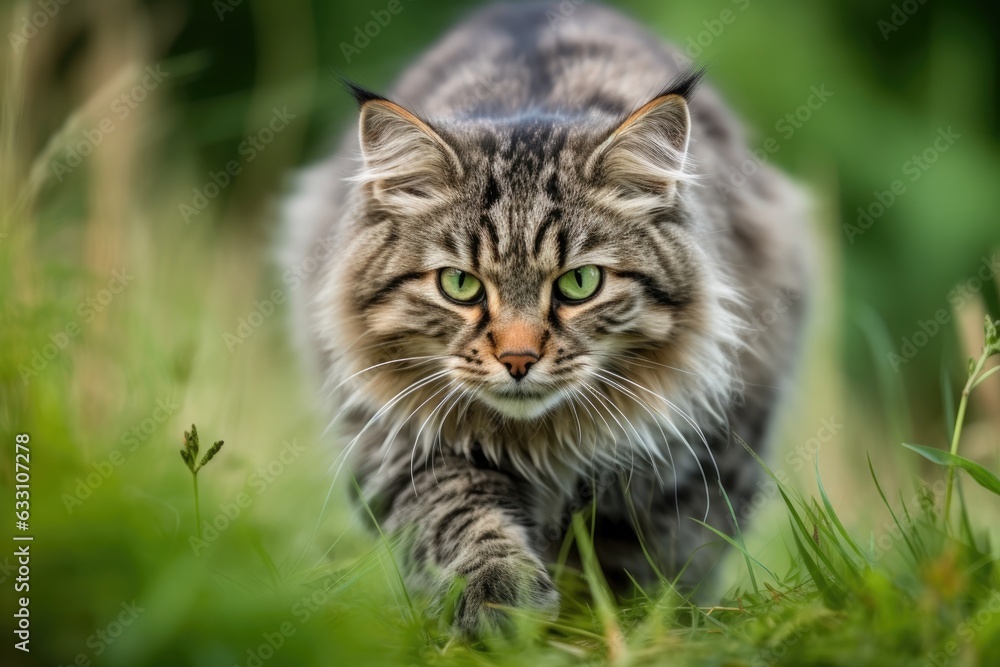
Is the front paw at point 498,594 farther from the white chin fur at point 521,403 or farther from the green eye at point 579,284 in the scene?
the green eye at point 579,284

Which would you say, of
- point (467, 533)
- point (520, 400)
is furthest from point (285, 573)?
point (520, 400)

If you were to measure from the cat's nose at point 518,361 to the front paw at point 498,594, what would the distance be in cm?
41

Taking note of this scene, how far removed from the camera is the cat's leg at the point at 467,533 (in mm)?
2057

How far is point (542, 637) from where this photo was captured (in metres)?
1.86

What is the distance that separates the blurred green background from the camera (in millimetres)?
1466

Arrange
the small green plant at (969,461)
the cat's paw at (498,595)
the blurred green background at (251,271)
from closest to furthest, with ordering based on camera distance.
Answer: the blurred green background at (251,271) → the small green plant at (969,461) → the cat's paw at (498,595)

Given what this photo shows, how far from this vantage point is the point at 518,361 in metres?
2.23

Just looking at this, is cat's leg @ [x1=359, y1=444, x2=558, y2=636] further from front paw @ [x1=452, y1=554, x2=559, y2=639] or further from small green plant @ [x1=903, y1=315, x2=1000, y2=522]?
small green plant @ [x1=903, y1=315, x2=1000, y2=522]

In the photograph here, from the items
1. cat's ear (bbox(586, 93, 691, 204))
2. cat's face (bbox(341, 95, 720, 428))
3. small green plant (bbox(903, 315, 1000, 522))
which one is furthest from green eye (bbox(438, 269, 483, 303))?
small green plant (bbox(903, 315, 1000, 522))

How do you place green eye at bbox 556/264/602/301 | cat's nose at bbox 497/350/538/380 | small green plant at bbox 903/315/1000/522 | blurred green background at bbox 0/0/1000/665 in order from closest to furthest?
blurred green background at bbox 0/0/1000/665, small green plant at bbox 903/315/1000/522, cat's nose at bbox 497/350/538/380, green eye at bbox 556/264/602/301

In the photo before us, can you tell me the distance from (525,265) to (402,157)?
18.1 inches

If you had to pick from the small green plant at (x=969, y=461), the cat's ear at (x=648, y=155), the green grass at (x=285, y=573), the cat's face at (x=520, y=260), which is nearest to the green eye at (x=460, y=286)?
the cat's face at (x=520, y=260)

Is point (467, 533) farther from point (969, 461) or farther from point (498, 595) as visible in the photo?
point (969, 461)

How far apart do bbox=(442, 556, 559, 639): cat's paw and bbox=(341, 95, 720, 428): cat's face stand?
395 mm
